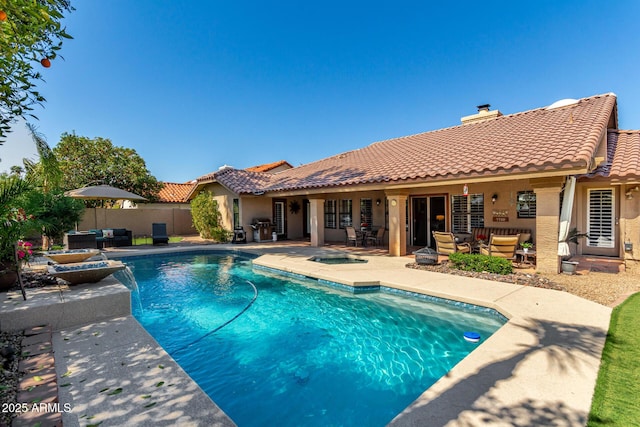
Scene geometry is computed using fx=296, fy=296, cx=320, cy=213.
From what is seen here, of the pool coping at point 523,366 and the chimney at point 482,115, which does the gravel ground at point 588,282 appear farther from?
the chimney at point 482,115

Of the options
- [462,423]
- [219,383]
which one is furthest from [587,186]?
[219,383]

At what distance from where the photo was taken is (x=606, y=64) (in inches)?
537

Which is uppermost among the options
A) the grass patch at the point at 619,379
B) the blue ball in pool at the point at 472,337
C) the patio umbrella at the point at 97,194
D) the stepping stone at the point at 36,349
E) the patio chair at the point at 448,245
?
the patio umbrella at the point at 97,194

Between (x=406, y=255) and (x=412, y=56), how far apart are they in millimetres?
11527

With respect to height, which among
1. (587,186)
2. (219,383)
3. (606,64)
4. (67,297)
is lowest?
(219,383)

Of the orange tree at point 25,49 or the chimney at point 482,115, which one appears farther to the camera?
the chimney at point 482,115

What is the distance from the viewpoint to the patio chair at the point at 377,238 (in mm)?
15394

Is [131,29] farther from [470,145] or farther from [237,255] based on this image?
[470,145]

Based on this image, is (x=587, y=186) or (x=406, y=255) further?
(x=406, y=255)

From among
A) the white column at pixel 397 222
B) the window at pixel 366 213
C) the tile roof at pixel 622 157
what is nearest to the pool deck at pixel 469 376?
the white column at pixel 397 222

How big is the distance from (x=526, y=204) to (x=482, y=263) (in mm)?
4816

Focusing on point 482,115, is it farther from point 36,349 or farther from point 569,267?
point 36,349

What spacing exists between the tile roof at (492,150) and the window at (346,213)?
2195 millimetres

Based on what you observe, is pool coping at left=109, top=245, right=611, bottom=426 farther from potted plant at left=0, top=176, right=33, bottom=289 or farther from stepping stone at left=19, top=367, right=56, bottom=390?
potted plant at left=0, top=176, right=33, bottom=289
